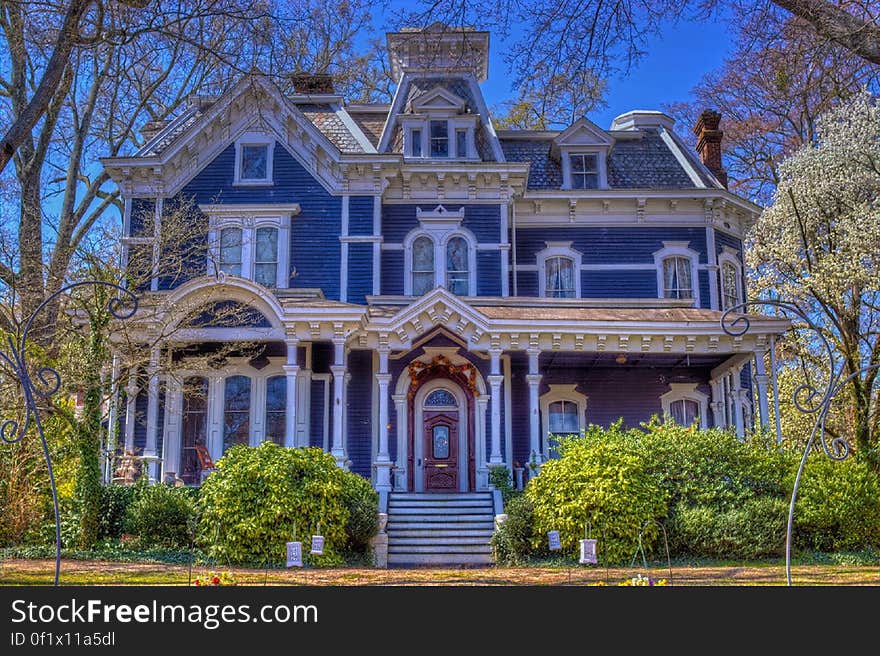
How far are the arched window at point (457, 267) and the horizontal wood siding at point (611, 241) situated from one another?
1662mm

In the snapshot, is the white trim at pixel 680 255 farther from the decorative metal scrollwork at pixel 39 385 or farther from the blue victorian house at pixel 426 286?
the decorative metal scrollwork at pixel 39 385

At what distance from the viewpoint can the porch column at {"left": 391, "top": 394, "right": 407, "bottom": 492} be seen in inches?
742

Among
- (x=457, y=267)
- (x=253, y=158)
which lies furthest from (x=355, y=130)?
(x=457, y=267)

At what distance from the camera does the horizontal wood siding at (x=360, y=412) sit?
19.2m

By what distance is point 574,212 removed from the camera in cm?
2178

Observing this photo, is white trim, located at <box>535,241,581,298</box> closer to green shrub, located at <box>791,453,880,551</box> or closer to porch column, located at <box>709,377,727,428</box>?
porch column, located at <box>709,377,727,428</box>

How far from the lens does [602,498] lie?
13852 mm

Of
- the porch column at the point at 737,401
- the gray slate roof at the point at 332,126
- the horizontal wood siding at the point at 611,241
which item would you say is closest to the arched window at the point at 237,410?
the gray slate roof at the point at 332,126

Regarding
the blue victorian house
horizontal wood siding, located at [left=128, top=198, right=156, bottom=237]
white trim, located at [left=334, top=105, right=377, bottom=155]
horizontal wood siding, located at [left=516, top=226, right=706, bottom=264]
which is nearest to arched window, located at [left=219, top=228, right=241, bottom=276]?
the blue victorian house

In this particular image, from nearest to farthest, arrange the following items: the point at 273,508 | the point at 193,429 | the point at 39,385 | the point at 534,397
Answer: the point at 273,508 → the point at 39,385 → the point at 534,397 → the point at 193,429

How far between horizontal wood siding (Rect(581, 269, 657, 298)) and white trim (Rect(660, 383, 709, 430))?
2397mm

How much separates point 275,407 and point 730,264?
451 inches

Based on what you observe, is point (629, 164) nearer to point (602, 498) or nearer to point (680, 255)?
point (680, 255)
